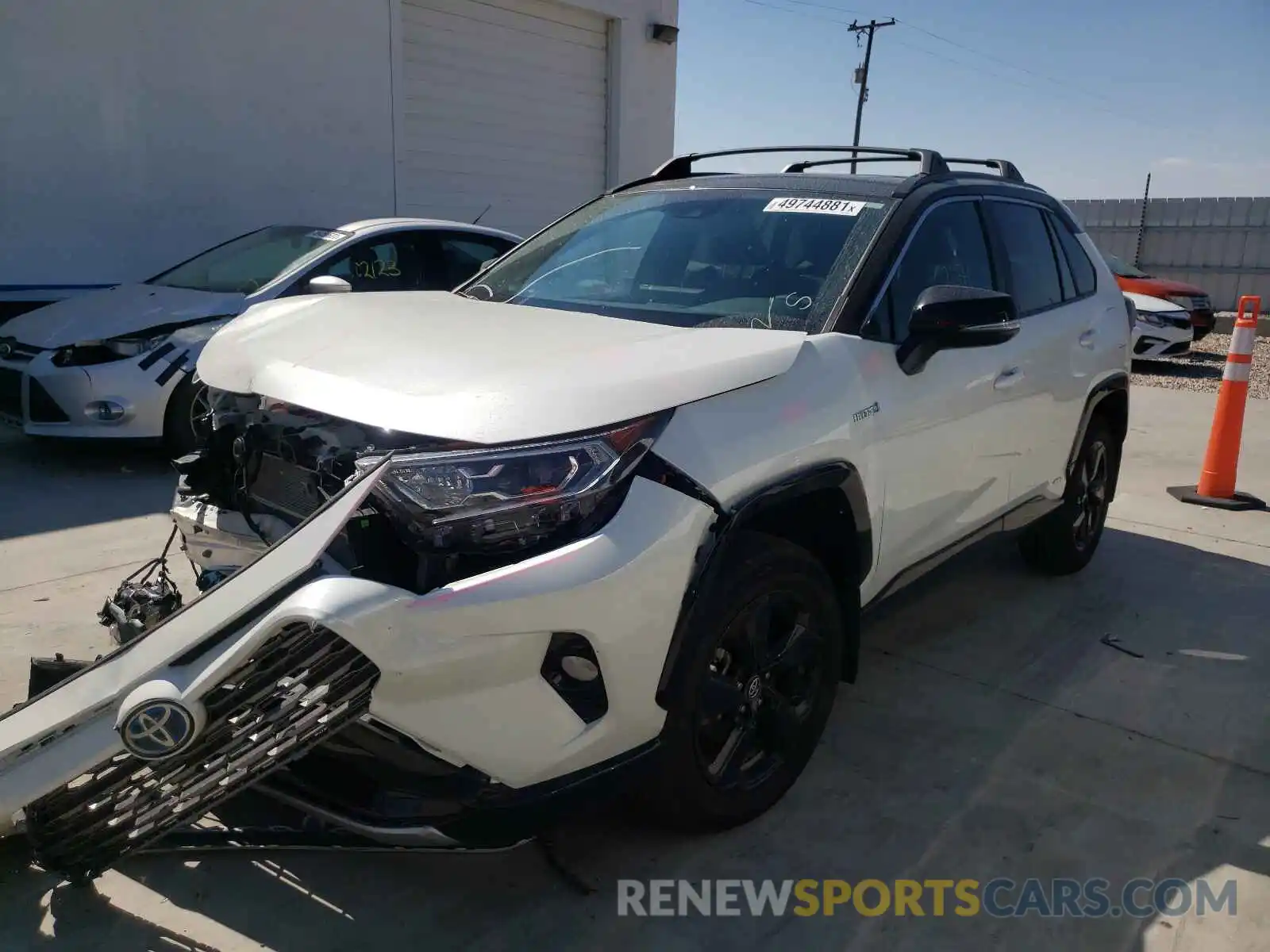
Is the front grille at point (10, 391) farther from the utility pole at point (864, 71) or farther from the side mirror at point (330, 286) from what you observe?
the utility pole at point (864, 71)

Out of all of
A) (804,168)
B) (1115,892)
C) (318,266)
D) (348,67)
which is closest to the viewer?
(1115,892)

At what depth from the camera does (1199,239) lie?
20.5m

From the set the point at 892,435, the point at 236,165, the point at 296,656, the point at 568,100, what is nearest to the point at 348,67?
the point at 236,165

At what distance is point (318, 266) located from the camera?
6531 mm

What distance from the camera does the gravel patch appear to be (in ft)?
39.6

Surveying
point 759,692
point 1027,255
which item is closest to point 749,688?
point 759,692

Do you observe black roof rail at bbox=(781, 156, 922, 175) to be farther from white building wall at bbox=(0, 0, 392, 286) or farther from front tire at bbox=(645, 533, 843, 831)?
white building wall at bbox=(0, 0, 392, 286)

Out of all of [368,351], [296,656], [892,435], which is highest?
[368,351]

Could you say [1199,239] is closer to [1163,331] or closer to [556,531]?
[1163,331]

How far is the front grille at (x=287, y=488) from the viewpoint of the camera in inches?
104

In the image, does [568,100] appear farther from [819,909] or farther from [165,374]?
[819,909]

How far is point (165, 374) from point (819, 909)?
16.3ft

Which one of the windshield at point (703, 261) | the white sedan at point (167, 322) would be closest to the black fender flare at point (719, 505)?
the windshield at point (703, 261)

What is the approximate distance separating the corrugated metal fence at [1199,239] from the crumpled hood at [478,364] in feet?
67.8
